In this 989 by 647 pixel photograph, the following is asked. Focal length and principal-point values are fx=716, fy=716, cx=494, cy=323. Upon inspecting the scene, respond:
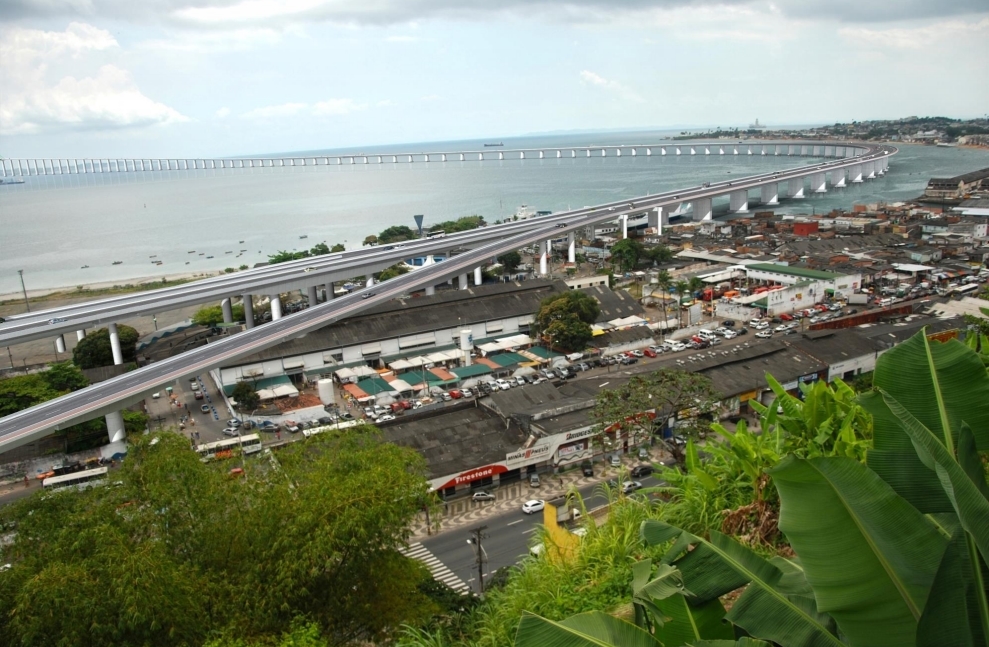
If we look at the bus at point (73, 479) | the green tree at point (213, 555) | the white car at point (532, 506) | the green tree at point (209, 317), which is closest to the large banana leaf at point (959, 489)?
the green tree at point (213, 555)

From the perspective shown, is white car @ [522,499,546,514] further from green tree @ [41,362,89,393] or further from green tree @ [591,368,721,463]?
green tree @ [41,362,89,393]

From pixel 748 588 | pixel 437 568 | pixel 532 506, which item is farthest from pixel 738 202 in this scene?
pixel 748 588

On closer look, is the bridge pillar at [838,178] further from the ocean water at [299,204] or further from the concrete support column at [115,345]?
the concrete support column at [115,345]

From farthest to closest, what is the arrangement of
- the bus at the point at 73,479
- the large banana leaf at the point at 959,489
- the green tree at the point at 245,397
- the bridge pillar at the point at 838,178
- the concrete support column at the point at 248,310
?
1. the bridge pillar at the point at 838,178
2. the concrete support column at the point at 248,310
3. the green tree at the point at 245,397
4. the bus at the point at 73,479
5. the large banana leaf at the point at 959,489

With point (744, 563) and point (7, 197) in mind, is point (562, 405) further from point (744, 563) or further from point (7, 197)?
point (7, 197)

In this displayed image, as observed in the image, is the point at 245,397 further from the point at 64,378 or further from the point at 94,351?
the point at 94,351

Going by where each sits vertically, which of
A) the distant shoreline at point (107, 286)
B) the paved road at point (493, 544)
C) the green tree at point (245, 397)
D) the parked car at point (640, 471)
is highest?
the green tree at point (245, 397)

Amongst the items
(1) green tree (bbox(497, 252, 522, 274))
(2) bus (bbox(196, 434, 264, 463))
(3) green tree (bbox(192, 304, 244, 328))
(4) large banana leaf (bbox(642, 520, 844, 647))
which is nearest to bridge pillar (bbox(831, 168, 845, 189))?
(1) green tree (bbox(497, 252, 522, 274))
